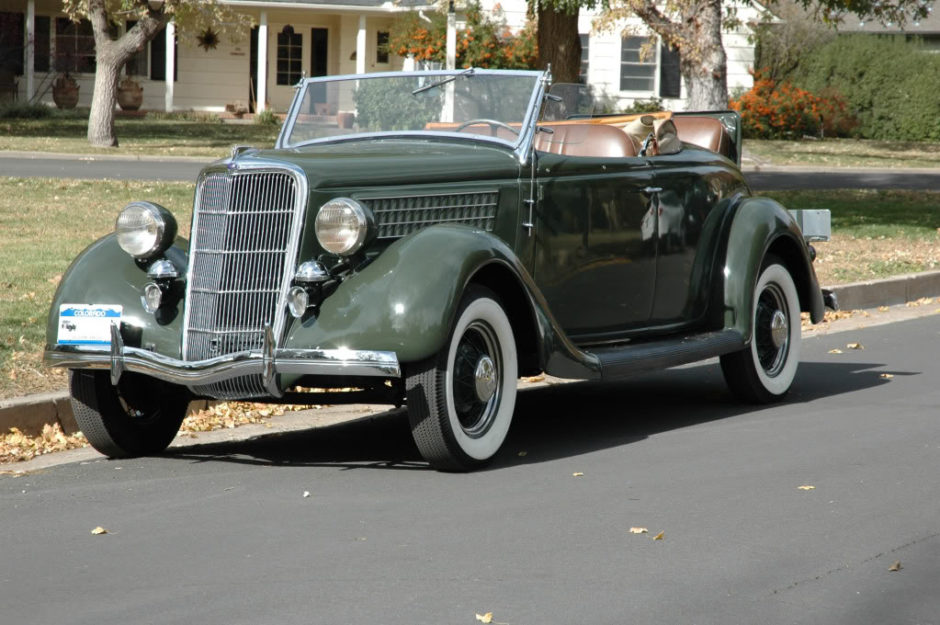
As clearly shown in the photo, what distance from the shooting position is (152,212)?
644 cm

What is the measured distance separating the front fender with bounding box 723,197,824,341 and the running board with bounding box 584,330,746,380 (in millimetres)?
164

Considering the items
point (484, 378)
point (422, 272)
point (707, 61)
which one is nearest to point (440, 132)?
point (422, 272)

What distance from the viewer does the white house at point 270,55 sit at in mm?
38188

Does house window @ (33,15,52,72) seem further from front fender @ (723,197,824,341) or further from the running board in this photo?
the running board

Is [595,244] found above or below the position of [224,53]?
below

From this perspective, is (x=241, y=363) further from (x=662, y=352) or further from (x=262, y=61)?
(x=262, y=61)

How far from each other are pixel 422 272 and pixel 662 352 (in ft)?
6.18

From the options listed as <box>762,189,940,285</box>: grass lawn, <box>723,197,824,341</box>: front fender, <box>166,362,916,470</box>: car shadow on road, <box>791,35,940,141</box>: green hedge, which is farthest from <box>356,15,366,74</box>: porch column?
<box>723,197,824,341</box>: front fender

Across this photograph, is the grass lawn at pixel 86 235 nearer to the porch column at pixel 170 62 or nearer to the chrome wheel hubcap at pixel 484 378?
the chrome wheel hubcap at pixel 484 378

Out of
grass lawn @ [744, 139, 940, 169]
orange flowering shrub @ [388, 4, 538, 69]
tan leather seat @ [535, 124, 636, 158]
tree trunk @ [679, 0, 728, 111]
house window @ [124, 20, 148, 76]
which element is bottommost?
tan leather seat @ [535, 124, 636, 158]

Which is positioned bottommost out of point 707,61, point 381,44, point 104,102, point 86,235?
point 86,235

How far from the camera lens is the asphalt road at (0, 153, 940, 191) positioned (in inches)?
805

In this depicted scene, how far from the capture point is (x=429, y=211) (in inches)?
251

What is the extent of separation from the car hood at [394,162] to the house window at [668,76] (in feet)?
106
